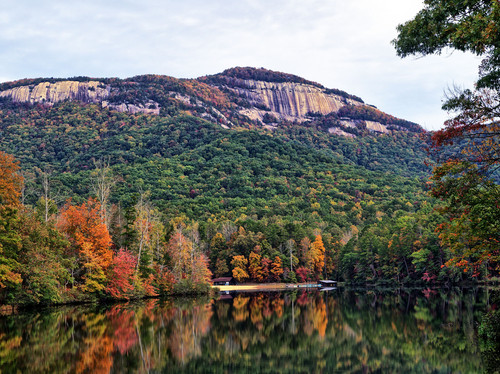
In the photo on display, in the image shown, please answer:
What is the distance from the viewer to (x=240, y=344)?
822 inches

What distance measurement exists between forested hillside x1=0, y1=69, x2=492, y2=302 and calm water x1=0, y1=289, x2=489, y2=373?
6836 mm

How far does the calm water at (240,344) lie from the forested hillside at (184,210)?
6836 millimetres

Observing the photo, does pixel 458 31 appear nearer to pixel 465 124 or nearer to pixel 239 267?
pixel 465 124

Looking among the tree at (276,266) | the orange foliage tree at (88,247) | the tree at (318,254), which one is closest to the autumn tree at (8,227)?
the orange foliage tree at (88,247)

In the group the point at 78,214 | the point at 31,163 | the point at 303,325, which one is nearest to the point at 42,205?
the point at 78,214

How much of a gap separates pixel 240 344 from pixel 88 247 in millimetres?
26019

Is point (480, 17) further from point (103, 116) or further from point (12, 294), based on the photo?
point (103, 116)

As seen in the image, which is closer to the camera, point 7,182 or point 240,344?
point 240,344

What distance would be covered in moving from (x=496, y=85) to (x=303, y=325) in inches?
685

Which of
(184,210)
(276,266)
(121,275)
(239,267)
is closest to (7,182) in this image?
(121,275)

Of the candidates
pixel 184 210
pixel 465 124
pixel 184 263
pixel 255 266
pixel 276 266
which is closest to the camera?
pixel 465 124

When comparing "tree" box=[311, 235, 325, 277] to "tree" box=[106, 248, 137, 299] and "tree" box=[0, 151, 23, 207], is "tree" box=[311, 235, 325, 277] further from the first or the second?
"tree" box=[0, 151, 23, 207]

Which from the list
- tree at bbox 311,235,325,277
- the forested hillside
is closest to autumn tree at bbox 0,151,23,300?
the forested hillside

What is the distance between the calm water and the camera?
1592 cm
